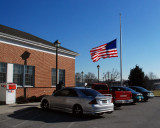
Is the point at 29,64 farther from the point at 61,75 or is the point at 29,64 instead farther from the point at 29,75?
the point at 61,75

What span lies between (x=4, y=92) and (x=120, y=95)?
26.5ft

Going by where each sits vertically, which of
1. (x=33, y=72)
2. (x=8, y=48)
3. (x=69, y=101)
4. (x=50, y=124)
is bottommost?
(x=50, y=124)

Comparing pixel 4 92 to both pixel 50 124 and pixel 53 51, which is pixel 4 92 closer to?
pixel 50 124

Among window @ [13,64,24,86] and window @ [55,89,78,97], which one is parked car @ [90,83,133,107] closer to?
window @ [55,89,78,97]

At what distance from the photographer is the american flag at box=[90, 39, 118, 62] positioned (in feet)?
65.7

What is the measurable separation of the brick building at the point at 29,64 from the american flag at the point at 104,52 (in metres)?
4.16

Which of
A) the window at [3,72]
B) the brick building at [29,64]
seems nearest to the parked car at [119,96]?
the brick building at [29,64]

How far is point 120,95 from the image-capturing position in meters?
13.1

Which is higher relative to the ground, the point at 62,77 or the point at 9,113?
the point at 62,77

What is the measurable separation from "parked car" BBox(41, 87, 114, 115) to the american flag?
976 centimetres

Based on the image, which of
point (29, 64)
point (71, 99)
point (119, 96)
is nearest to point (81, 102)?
point (71, 99)

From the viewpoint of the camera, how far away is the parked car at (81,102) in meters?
9.05

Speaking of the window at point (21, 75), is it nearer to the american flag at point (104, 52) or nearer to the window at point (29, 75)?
the window at point (29, 75)

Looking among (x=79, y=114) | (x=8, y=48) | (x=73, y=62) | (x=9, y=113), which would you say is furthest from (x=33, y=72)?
(x=79, y=114)
